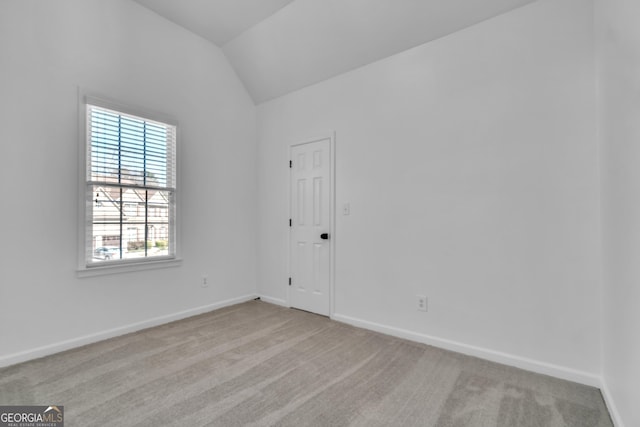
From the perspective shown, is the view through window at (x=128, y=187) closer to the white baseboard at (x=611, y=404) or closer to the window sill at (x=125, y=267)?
the window sill at (x=125, y=267)

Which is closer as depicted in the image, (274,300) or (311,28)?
(311,28)

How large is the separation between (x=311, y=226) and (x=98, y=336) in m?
2.37

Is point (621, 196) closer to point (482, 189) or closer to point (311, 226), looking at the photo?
point (482, 189)

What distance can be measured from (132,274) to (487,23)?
4038mm

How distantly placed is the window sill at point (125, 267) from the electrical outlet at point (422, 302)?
8.70 ft

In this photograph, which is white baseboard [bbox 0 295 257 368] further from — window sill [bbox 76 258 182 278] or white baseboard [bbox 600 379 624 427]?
white baseboard [bbox 600 379 624 427]

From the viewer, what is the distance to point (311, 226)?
3707 millimetres

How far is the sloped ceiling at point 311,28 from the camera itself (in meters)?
2.64

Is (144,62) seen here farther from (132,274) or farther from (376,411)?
(376,411)

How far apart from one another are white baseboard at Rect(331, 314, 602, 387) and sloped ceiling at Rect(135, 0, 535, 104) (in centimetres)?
275

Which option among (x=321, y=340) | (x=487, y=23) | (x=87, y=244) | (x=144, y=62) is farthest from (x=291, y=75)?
(x=321, y=340)

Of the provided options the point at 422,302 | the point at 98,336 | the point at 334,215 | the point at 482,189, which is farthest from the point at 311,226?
the point at 98,336

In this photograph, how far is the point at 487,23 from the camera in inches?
98.8

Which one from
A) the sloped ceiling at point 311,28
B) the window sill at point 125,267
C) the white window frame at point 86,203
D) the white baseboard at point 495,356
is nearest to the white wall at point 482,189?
the white baseboard at point 495,356
